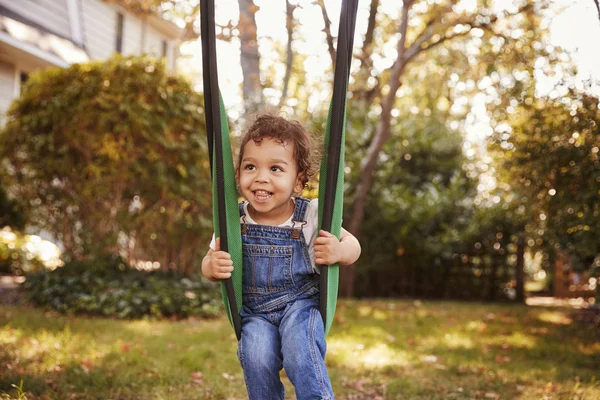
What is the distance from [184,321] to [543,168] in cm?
355

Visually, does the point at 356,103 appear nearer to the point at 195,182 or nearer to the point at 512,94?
the point at 195,182

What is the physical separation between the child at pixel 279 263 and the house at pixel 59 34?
6.01 m

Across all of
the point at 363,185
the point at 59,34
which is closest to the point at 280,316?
the point at 363,185

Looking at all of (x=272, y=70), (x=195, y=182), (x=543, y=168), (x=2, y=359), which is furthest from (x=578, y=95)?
(x=272, y=70)

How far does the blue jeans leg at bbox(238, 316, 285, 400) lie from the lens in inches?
85.8

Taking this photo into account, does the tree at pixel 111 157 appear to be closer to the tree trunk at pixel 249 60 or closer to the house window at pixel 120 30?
the tree trunk at pixel 249 60

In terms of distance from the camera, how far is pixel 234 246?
2166 mm

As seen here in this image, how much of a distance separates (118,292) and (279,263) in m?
4.15

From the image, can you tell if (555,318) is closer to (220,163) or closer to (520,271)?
(520,271)

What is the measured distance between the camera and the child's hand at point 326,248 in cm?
213

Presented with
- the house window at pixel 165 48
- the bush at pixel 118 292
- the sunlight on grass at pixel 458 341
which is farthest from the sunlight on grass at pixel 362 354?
the house window at pixel 165 48

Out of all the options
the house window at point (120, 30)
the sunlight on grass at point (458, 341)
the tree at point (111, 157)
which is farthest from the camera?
the house window at point (120, 30)

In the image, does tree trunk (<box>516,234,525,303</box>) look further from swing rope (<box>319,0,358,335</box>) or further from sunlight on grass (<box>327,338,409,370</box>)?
swing rope (<box>319,0,358,335</box>)

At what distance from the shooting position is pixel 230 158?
215 centimetres
